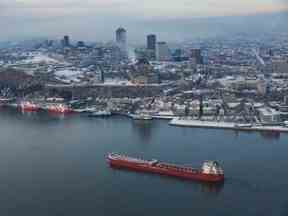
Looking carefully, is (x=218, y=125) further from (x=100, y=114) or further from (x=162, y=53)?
(x=162, y=53)

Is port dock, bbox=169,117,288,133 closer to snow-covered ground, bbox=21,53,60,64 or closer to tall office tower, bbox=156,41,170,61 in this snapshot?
snow-covered ground, bbox=21,53,60,64

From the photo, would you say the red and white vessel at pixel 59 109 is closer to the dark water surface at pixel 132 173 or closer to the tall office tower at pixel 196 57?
the dark water surface at pixel 132 173

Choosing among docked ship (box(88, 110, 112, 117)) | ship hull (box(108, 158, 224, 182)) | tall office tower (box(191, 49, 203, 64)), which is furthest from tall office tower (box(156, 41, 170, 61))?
ship hull (box(108, 158, 224, 182))

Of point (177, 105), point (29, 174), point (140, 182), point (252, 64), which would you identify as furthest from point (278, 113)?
point (252, 64)

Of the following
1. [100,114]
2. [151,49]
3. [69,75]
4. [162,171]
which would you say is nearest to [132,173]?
[162,171]

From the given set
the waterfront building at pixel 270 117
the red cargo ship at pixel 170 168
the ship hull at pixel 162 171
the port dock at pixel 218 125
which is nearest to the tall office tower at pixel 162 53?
the port dock at pixel 218 125

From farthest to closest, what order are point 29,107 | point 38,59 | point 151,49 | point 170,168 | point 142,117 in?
1. point 151,49
2. point 38,59
3. point 29,107
4. point 142,117
5. point 170,168
